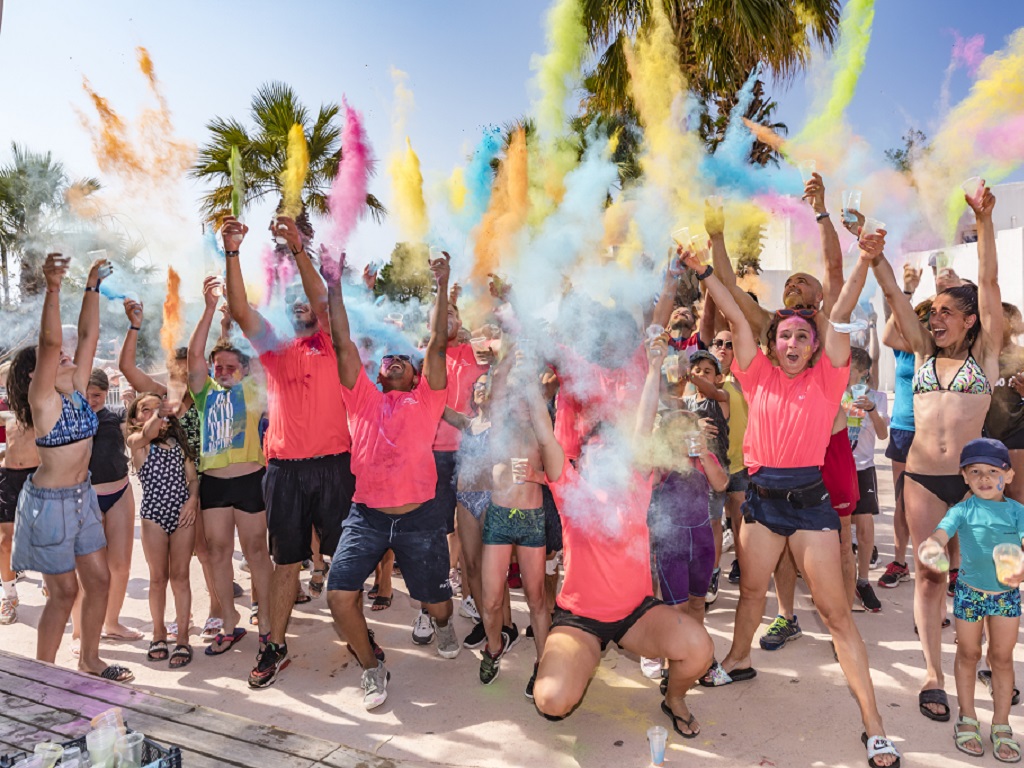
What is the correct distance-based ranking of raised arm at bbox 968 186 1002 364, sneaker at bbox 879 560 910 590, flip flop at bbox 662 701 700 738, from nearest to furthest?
flip flop at bbox 662 701 700 738 → raised arm at bbox 968 186 1002 364 → sneaker at bbox 879 560 910 590

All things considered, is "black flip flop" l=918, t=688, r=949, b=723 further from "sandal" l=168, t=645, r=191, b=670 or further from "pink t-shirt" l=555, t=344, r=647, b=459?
"sandal" l=168, t=645, r=191, b=670

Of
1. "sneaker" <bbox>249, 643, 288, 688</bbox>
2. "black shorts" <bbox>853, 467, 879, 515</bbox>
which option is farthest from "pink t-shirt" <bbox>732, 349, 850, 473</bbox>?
"sneaker" <bbox>249, 643, 288, 688</bbox>

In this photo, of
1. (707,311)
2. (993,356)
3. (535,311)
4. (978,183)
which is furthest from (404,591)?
(978,183)

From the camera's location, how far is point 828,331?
334 cm

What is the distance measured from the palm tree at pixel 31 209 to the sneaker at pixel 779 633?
16.4ft

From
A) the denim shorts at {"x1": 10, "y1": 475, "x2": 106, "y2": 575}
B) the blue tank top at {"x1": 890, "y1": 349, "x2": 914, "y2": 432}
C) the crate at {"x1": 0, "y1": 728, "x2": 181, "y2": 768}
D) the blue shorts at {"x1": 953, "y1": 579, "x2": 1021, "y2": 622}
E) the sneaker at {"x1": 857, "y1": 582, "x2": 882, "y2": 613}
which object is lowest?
the sneaker at {"x1": 857, "y1": 582, "x2": 882, "y2": 613}

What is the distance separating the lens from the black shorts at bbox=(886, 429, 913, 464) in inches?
191

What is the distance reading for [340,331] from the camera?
3.89 m

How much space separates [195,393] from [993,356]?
4.41 m

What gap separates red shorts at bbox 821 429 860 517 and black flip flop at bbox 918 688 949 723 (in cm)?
112

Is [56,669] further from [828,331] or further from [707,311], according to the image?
[707,311]

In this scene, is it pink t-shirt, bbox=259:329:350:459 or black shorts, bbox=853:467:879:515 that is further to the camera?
black shorts, bbox=853:467:879:515

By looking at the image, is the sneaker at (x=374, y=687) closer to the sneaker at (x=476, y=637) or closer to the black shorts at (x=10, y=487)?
the sneaker at (x=476, y=637)

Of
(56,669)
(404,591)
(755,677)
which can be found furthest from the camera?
(404,591)
